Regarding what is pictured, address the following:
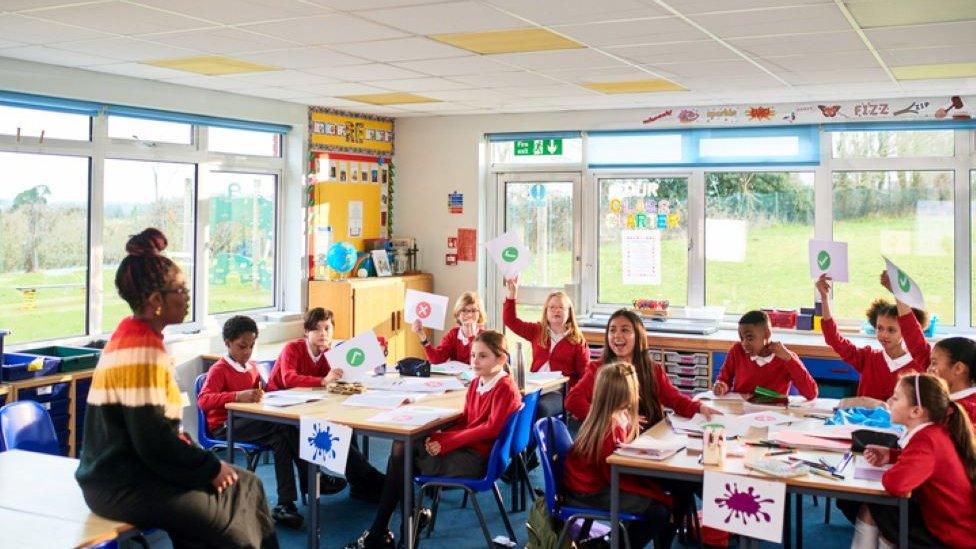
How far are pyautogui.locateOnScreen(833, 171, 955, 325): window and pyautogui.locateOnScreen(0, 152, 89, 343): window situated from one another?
5.78 meters

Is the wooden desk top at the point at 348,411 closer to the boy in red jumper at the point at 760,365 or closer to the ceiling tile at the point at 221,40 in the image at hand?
the boy in red jumper at the point at 760,365

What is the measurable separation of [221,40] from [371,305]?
3.46 metres

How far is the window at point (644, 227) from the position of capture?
27.1 feet

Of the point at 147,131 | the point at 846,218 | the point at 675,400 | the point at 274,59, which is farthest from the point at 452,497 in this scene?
the point at 846,218

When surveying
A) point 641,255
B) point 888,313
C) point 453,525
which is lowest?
point 453,525

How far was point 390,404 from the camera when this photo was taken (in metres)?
4.93

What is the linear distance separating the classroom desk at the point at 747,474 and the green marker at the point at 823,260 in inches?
77.4

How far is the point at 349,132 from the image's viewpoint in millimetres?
8562

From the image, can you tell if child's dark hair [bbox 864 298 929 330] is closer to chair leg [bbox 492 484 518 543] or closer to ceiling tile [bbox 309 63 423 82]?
chair leg [bbox 492 484 518 543]

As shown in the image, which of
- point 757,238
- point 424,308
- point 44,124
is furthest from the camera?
point 757,238

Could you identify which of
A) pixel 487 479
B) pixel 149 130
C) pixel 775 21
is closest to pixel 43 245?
pixel 149 130

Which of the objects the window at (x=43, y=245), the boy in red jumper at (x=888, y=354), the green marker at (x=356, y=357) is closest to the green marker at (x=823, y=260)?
the boy in red jumper at (x=888, y=354)

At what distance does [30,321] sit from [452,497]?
3.03m

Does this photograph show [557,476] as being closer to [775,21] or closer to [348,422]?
[348,422]
